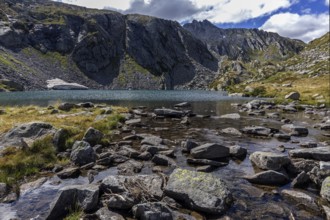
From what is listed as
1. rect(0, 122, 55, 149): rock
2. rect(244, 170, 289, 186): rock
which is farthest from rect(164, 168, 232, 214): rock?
rect(0, 122, 55, 149): rock

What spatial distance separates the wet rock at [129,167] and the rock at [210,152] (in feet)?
14.5

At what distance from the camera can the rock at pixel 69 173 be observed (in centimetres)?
1605

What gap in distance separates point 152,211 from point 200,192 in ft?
9.05

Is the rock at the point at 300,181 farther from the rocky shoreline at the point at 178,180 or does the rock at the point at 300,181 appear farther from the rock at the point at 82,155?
the rock at the point at 82,155

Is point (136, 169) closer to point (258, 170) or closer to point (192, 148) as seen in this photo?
point (192, 148)

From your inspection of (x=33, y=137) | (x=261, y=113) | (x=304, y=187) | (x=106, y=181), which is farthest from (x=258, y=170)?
(x=261, y=113)

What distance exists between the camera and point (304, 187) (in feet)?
49.6

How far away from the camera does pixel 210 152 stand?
20266 mm

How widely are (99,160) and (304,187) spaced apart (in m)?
12.6

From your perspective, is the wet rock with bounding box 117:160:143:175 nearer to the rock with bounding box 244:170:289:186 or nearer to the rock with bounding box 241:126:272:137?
the rock with bounding box 244:170:289:186

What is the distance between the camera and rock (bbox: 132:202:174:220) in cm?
1070

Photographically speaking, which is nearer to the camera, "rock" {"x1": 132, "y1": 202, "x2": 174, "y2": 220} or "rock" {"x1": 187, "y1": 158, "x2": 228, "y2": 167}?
"rock" {"x1": 132, "y1": 202, "x2": 174, "y2": 220}

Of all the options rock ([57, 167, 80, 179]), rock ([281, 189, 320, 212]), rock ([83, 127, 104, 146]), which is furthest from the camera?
rock ([83, 127, 104, 146])

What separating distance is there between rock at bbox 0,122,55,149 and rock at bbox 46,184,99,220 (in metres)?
8.89
